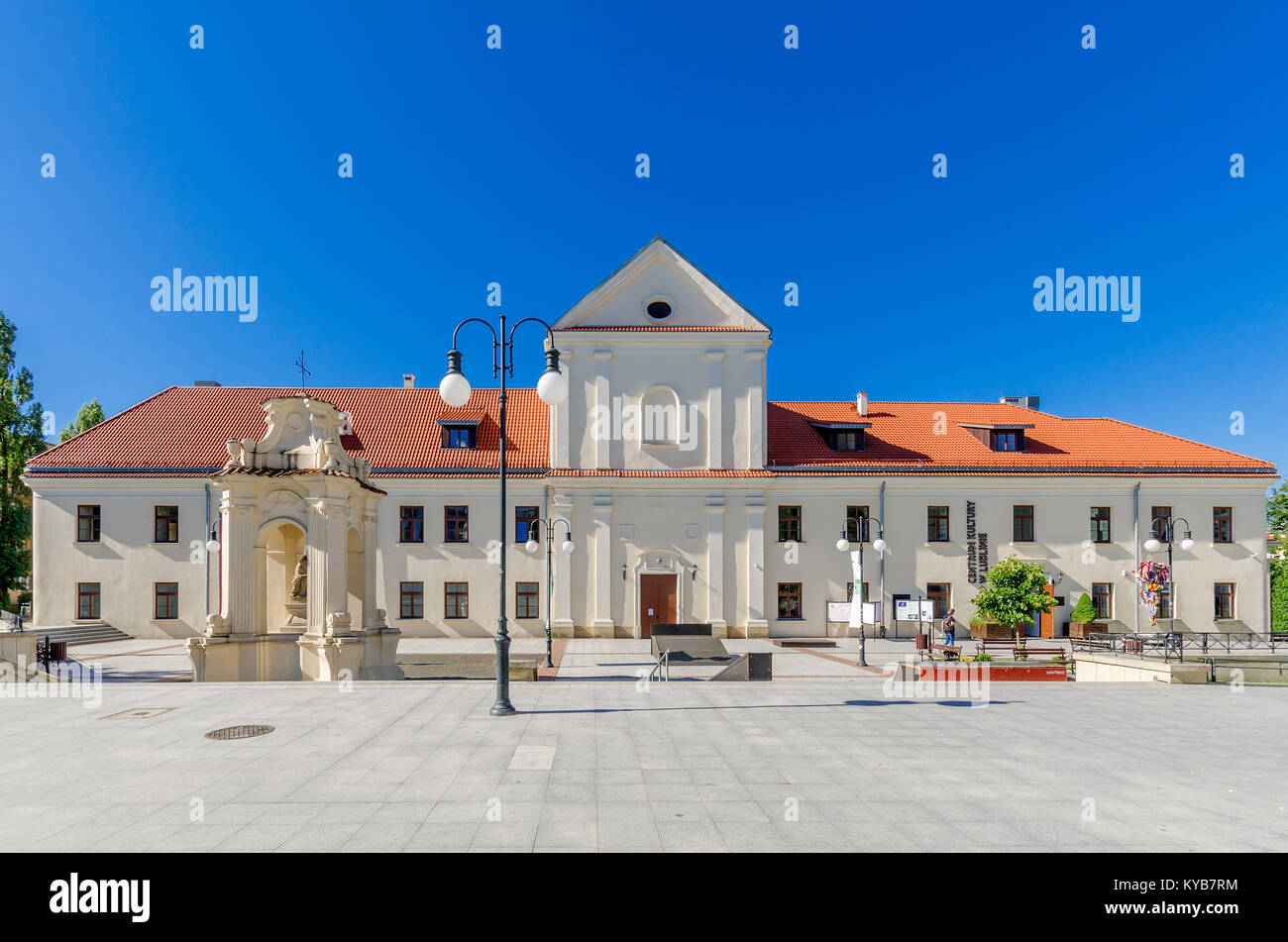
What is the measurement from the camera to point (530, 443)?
35.1 meters

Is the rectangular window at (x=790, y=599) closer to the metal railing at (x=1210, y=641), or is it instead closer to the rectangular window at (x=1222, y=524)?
the metal railing at (x=1210, y=641)

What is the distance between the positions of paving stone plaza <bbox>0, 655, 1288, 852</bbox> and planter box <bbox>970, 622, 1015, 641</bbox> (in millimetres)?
14941

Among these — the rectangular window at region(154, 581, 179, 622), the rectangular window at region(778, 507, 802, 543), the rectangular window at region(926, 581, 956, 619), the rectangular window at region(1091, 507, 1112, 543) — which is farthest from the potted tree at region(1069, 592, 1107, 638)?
the rectangular window at region(154, 581, 179, 622)

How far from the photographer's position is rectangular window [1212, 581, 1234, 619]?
1320 inches

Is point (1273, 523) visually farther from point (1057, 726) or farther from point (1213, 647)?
point (1057, 726)

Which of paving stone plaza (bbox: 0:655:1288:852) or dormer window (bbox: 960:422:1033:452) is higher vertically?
dormer window (bbox: 960:422:1033:452)

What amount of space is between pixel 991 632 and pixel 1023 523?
6.34m

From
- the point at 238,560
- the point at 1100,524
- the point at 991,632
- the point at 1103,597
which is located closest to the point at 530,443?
the point at 238,560

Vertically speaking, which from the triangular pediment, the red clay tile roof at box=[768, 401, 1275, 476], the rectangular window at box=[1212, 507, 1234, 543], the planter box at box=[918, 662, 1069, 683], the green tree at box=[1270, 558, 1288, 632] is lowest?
the green tree at box=[1270, 558, 1288, 632]

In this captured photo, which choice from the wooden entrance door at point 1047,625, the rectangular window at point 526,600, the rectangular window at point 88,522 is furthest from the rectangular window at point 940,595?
the rectangular window at point 88,522

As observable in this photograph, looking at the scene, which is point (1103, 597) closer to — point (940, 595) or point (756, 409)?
point (940, 595)

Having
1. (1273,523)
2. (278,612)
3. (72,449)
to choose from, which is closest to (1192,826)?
(278,612)

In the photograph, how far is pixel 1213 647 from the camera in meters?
30.0

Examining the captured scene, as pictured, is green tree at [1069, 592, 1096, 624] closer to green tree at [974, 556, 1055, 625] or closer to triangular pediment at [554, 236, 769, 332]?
green tree at [974, 556, 1055, 625]
